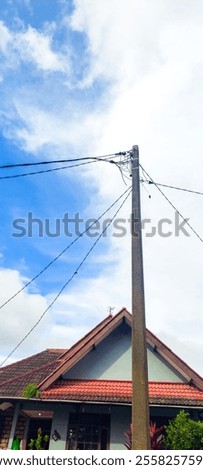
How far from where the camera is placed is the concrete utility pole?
4902 mm

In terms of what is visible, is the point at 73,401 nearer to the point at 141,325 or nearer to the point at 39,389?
the point at 39,389

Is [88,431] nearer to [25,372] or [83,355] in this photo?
[83,355]

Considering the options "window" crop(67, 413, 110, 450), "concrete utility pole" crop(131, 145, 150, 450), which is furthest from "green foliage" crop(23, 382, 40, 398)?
"concrete utility pole" crop(131, 145, 150, 450)

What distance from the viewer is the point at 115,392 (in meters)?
12.0

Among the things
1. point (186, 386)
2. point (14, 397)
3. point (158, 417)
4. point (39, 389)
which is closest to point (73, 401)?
point (39, 389)

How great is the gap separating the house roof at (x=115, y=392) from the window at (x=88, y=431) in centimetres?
122

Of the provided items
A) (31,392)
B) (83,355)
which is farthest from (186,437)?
(31,392)

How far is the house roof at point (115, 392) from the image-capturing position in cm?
1140

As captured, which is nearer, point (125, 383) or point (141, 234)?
point (141, 234)

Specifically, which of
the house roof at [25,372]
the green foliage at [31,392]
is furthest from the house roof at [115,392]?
the house roof at [25,372]

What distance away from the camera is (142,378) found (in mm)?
5238

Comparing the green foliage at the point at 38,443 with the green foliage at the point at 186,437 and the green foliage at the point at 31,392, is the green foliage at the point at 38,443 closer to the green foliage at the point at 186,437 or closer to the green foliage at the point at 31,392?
the green foliage at the point at 31,392

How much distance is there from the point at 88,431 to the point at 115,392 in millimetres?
2094
